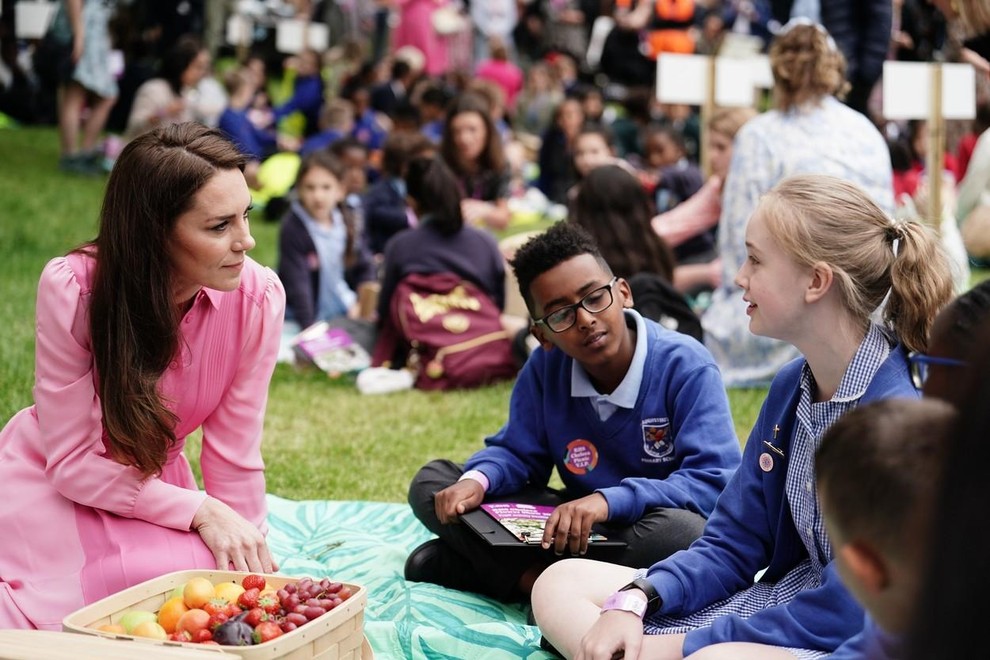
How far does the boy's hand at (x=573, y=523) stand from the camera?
297cm

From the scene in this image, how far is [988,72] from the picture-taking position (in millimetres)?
4777

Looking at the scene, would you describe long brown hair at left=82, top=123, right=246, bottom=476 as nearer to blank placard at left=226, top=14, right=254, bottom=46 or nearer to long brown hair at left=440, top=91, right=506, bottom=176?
long brown hair at left=440, top=91, right=506, bottom=176

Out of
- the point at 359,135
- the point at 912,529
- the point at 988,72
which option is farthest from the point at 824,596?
the point at 359,135

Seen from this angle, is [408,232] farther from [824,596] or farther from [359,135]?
[359,135]

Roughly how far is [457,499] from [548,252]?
0.66 metres

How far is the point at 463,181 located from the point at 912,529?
691 cm

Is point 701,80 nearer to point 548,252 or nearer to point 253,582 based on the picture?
point 548,252

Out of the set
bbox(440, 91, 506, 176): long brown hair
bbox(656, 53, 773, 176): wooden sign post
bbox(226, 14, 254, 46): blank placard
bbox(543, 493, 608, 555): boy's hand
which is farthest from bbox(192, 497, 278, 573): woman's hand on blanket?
bbox(226, 14, 254, 46): blank placard

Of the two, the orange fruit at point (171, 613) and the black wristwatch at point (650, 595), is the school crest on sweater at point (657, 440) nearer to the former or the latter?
the black wristwatch at point (650, 595)

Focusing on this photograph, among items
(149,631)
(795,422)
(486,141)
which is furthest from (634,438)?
(486,141)

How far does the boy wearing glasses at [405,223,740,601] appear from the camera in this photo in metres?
3.07

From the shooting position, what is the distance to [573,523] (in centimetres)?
297

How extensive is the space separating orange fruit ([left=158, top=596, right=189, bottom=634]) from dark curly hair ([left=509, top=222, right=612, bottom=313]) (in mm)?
1233

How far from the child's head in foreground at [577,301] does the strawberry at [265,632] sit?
1.14 meters
